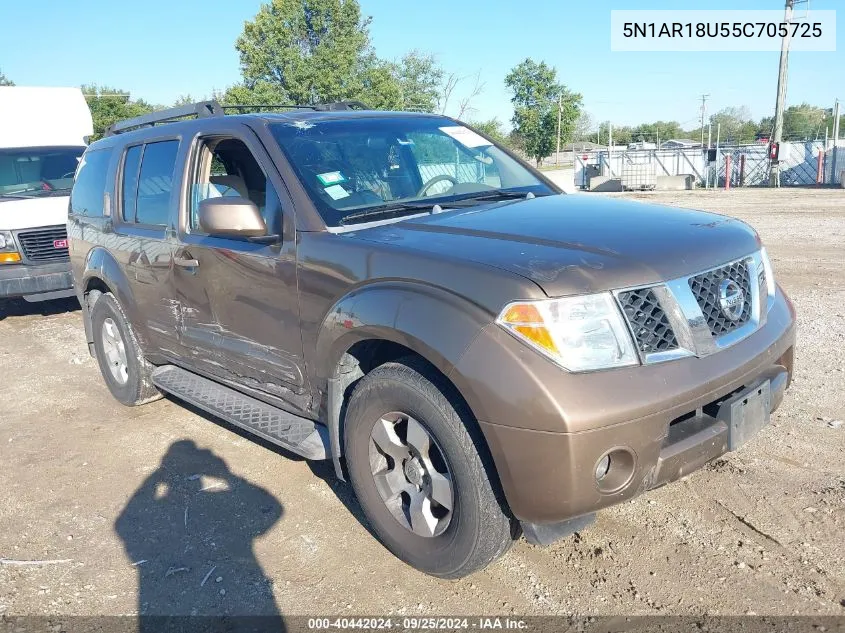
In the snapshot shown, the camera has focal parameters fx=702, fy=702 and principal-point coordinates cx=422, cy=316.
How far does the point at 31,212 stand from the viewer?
8.48m

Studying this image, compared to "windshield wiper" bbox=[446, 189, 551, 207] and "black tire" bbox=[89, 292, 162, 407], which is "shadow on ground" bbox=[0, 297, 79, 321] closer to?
"black tire" bbox=[89, 292, 162, 407]

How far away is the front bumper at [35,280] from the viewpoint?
816 centimetres

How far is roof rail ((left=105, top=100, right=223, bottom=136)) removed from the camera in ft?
14.4

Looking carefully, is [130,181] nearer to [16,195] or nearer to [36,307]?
[16,195]

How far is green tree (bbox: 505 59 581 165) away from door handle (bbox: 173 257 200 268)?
1949 inches

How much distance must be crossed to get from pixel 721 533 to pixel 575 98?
50.9 m

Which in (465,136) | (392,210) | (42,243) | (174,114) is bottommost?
(42,243)

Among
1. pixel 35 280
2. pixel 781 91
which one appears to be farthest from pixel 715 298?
pixel 781 91

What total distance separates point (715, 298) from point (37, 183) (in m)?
9.32

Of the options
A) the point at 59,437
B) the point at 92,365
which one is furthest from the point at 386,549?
the point at 92,365

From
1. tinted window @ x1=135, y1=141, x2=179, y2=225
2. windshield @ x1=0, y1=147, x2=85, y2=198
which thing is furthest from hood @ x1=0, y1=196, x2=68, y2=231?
tinted window @ x1=135, y1=141, x2=179, y2=225

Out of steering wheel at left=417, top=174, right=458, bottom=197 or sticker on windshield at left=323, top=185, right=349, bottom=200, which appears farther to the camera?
steering wheel at left=417, top=174, right=458, bottom=197

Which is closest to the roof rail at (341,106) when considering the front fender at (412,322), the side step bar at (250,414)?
the side step bar at (250,414)

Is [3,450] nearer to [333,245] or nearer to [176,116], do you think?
[176,116]
